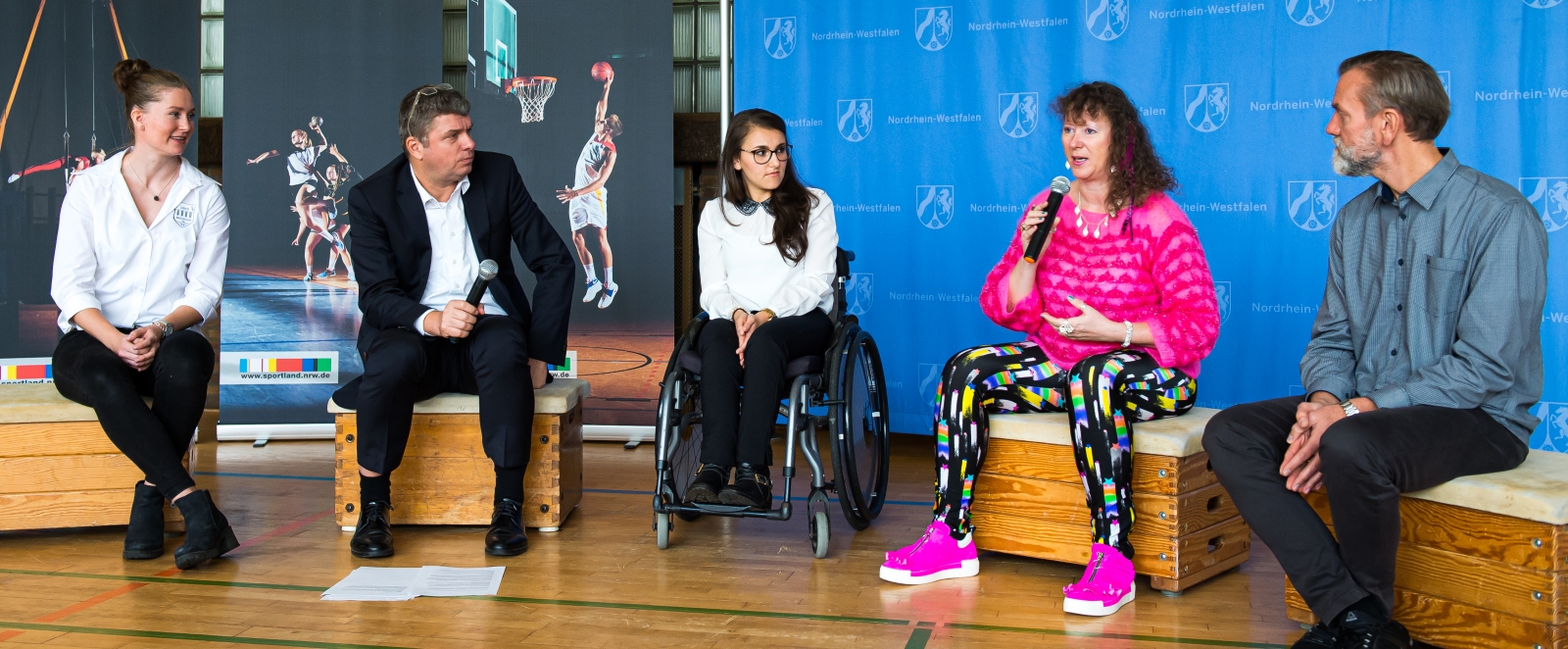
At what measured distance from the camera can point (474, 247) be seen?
2.91 metres

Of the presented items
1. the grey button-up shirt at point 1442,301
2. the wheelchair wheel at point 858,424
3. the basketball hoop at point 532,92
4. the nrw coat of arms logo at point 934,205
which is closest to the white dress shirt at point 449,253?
the wheelchair wheel at point 858,424

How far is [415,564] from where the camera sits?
255cm

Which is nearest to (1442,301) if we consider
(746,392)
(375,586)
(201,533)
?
(746,392)

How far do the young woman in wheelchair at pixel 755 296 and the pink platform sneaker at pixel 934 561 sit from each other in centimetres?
33

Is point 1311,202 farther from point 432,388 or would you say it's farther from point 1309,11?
point 432,388

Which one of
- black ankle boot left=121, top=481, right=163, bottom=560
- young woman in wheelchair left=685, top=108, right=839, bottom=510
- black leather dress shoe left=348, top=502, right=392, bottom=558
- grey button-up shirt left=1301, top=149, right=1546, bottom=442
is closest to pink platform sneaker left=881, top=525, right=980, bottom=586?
young woman in wheelchair left=685, top=108, right=839, bottom=510

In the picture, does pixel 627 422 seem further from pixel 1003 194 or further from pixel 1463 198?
pixel 1463 198

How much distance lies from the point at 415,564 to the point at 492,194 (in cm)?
96

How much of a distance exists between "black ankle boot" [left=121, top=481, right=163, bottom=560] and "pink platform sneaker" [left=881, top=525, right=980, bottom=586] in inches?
66.0

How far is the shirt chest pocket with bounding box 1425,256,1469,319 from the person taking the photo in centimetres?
193

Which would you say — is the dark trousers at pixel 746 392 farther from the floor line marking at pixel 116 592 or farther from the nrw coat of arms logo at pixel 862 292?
the nrw coat of arms logo at pixel 862 292

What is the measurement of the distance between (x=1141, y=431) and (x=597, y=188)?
255 centimetres

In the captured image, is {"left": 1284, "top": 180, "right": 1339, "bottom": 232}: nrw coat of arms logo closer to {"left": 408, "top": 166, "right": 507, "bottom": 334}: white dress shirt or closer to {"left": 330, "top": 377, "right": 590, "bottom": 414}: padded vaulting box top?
{"left": 330, "top": 377, "right": 590, "bottom": 414}: padded vaulting box top

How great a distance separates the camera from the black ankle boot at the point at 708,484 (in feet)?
8.13
